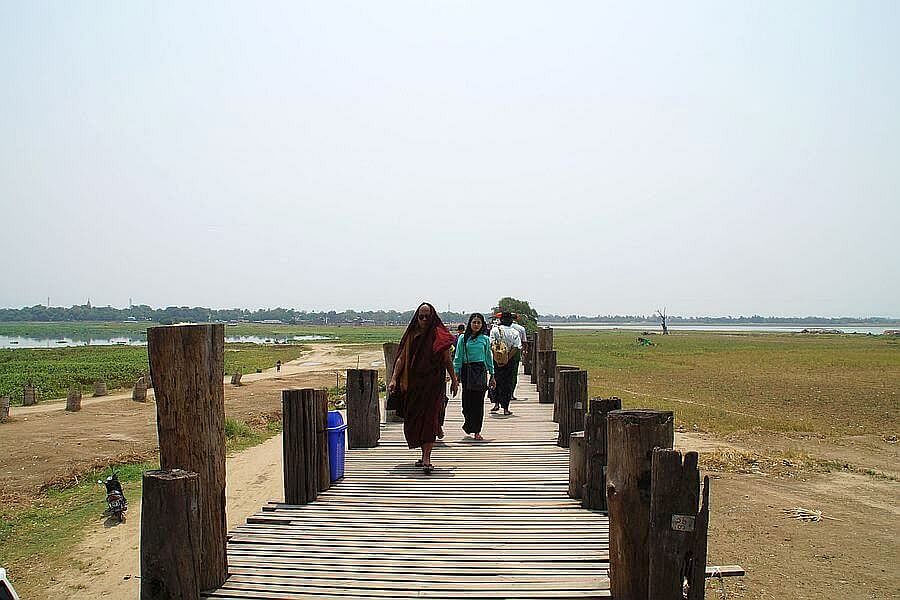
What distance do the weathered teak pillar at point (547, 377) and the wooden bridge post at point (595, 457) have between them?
683 cm

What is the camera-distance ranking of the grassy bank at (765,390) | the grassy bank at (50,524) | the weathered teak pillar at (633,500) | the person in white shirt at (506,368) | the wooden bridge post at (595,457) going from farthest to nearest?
1. the grassy bank at (765,390)
2. the person in white shirt at (506,368)
3. the grassy bank at (50,524)
4. the wooden bridge post at (595,457)
5. the weathered teak pillar at (633,500)

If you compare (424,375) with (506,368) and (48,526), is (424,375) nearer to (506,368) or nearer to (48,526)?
(506,368)

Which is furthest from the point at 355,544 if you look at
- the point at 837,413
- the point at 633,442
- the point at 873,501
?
the point at 837,413

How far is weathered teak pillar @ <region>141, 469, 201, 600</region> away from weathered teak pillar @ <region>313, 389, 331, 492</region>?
2.02m

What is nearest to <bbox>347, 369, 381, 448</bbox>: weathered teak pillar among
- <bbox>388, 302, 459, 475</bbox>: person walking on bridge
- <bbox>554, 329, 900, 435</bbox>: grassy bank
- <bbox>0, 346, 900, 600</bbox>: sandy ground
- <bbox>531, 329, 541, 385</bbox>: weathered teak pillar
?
<bbox>388, 302, 459, 475</bbox>: person walking on bridge

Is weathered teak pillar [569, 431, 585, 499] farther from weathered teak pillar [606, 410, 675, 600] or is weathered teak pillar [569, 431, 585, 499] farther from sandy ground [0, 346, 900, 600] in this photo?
sandy ground [0, 346, 900, 600]

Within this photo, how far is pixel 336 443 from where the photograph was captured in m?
6.47

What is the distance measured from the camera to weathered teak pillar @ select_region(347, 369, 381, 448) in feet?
26.6

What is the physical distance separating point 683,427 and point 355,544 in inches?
571

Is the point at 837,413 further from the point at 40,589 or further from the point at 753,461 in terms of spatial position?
the point at 40,589

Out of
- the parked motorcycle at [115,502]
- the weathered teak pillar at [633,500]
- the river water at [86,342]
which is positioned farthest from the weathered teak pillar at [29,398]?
the river water at [86,342]

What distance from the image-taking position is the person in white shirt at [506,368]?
10664 millimetres

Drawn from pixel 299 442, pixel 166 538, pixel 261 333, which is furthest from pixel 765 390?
pixel 261 333

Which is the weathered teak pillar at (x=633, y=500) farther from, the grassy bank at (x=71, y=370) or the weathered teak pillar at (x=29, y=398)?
the grassy bank at (x=71, y=370)
